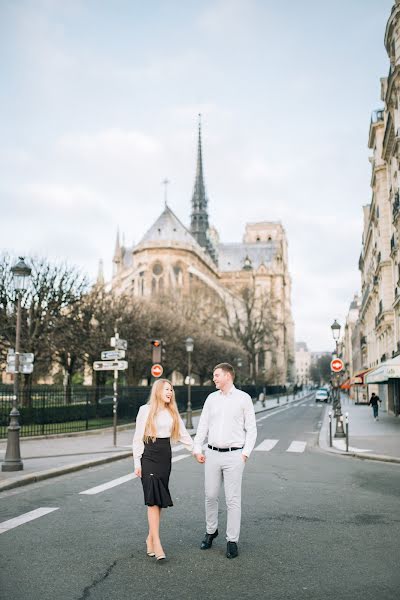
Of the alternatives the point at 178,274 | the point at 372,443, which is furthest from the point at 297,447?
the point at 178,274

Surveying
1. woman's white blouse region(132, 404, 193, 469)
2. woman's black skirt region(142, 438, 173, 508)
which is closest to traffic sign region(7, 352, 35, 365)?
woman's white blouse region(132, 404, 193, 469)

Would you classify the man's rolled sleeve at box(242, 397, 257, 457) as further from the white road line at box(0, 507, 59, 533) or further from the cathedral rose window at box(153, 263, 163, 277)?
the cathedral rose window at box(153, 263, 163, 277)

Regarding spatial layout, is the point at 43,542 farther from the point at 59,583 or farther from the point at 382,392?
the point at 382,392

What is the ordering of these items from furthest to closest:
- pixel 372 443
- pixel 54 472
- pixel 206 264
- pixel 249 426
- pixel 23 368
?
pixel 206 264, pixel 372 443, pixel 23 368, pixel 54 472, pixel 249 426

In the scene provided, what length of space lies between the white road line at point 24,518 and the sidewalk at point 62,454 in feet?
6.67

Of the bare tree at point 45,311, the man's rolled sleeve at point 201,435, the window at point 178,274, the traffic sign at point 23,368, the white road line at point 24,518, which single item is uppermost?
the window at point 178,274

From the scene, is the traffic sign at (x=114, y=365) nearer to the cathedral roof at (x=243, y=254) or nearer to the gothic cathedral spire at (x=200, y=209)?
the gothic cathedral spire at (x=200, y=209)

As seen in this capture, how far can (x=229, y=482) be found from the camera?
5.36 metres

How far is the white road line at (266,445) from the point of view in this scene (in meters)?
16.6

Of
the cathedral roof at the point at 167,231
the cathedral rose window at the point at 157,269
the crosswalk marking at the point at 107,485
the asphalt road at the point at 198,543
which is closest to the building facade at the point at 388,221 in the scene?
the crosswalk marking at the point at 107,485

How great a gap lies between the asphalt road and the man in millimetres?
326

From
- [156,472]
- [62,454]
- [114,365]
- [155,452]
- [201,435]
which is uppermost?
[114,365]

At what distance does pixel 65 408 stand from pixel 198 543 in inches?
628

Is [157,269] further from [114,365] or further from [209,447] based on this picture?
[209,447]
